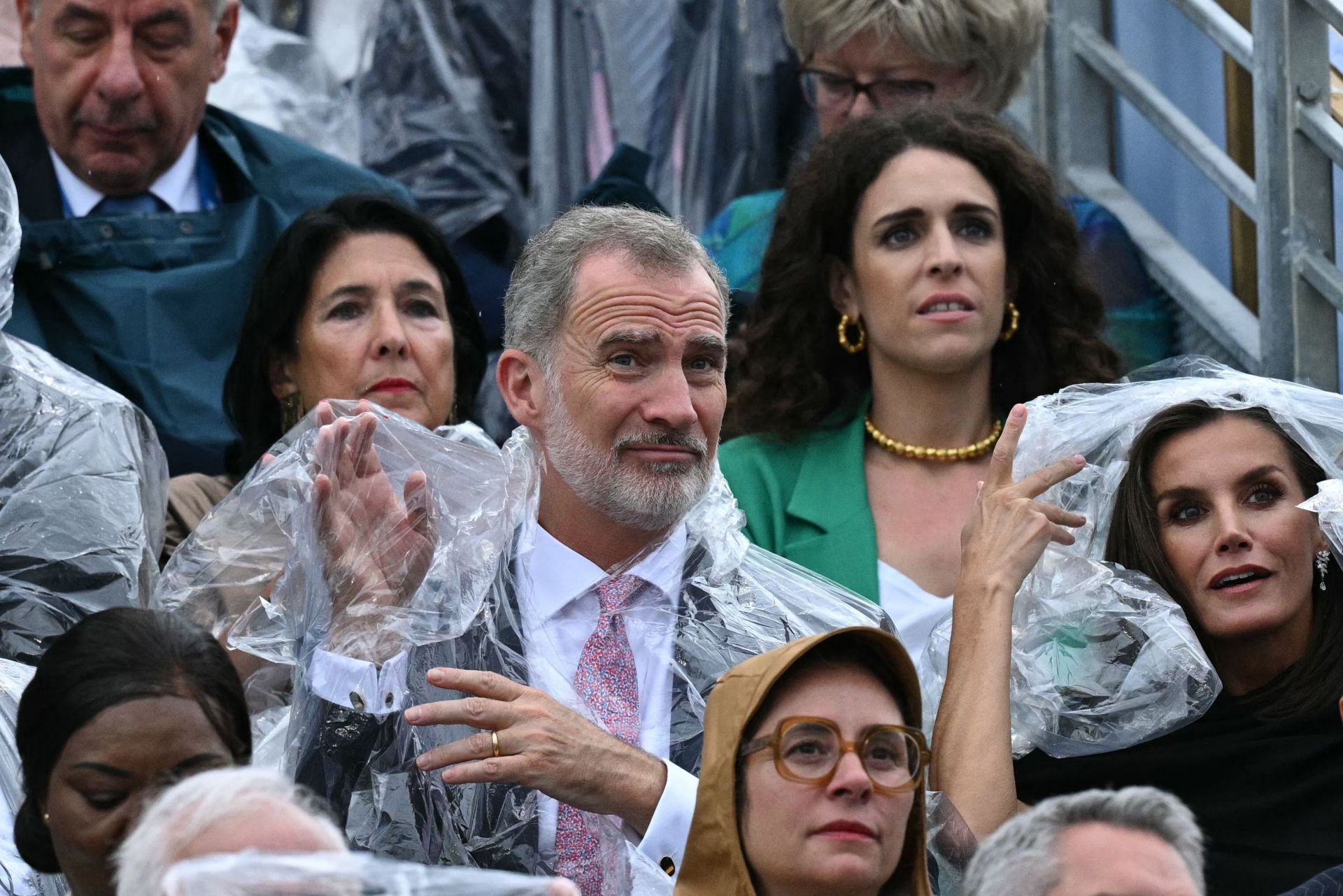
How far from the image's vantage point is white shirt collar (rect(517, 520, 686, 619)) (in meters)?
3.77

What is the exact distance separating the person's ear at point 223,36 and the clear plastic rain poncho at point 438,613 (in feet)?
5.23

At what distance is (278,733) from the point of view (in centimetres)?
369

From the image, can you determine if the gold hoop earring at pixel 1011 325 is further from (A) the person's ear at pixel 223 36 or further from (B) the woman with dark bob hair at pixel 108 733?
(B) the woman with dark bob hair at pixel 108 733

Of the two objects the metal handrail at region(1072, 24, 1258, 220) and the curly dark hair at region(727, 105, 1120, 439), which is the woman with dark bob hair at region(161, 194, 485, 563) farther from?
the metal handrail at region(1072, 24, 1258, 220)

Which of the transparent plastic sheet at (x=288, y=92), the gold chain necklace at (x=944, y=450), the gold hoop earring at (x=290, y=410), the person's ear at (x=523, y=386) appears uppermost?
the transparent plastic sheet at (x=288, y=92)

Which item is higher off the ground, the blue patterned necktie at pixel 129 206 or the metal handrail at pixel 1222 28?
the metal handrail at pixel 1222 28

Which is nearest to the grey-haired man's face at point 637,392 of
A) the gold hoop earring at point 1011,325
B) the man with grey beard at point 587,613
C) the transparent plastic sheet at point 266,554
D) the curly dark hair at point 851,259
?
the man with grey beard at point 587,613

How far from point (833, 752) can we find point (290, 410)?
6.03 feet

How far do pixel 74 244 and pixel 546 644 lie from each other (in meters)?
1.91

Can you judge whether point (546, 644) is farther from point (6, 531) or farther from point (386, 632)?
point (6, 531)

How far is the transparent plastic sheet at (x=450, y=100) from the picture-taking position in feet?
19.8

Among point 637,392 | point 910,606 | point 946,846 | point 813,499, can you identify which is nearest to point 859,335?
point 813,499

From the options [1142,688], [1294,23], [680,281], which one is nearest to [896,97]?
[1294,23]

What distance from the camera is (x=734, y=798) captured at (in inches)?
125
